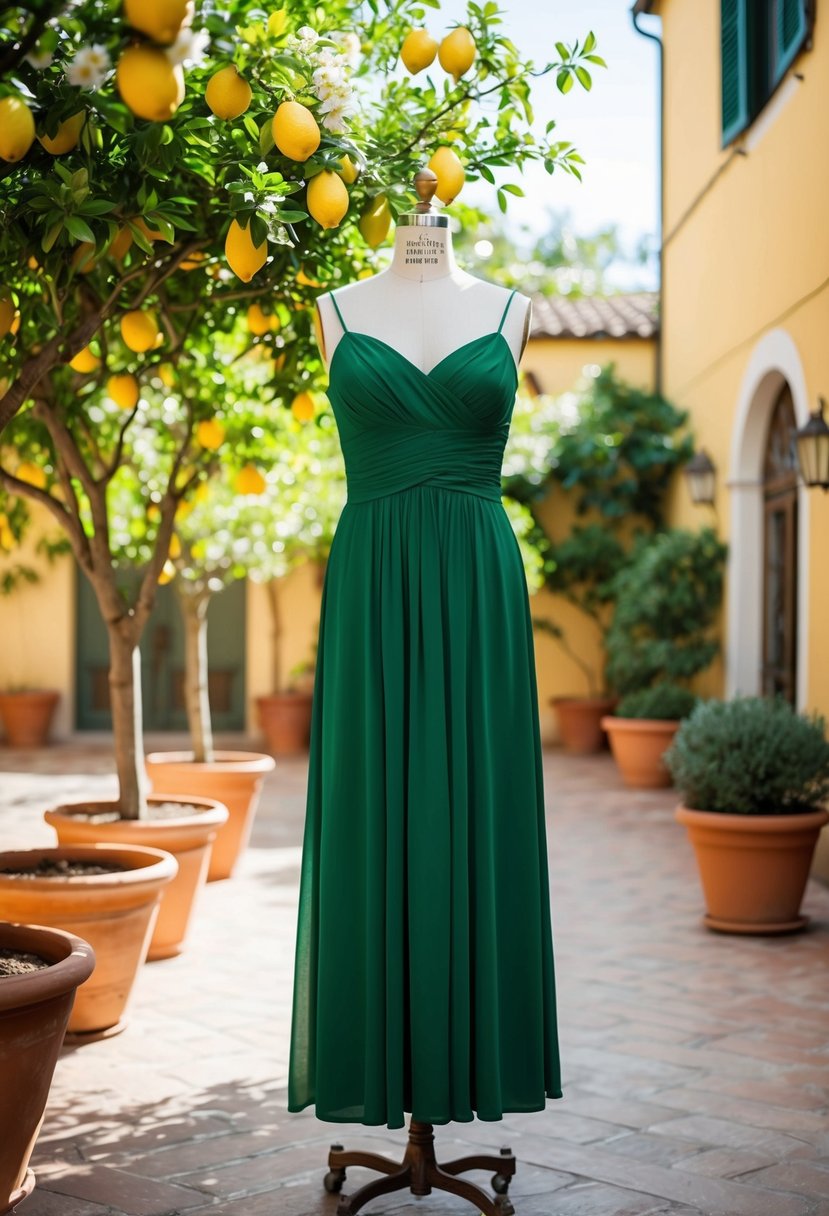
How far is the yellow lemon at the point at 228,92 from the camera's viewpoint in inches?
87.5

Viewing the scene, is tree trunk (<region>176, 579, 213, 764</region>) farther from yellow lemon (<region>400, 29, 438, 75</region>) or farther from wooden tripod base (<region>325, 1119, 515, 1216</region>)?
yellow lemon (<region>400, 29, 438, 75</region>)

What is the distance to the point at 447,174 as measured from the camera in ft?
8.91

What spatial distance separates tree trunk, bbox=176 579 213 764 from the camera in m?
5.94

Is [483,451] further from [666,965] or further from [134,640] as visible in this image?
[666,965]

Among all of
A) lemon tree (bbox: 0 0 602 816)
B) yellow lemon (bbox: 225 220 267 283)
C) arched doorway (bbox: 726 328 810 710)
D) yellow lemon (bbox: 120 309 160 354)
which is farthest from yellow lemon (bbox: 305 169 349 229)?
arched doorway (bbox: 726 328 810 710)

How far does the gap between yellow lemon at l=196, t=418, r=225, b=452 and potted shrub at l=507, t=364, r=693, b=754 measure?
6.59 m

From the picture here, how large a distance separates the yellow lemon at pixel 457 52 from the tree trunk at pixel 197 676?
3556 millimetres

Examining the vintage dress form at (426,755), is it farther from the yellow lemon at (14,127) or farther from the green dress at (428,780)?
the yellow lemon at (14,127)

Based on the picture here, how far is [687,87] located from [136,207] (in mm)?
8032

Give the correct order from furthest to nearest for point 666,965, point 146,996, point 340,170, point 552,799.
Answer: point 552,799 → point 666,965 → point 146,996 → point 340,170

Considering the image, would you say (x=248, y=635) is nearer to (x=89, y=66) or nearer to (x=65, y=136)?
Answer: (x=65, y=136)

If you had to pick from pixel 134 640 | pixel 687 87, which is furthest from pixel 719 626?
pixel 134 640

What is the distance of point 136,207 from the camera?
7.95ft

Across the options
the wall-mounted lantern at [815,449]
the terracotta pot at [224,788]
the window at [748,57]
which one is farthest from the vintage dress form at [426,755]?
the window at [748,57]
